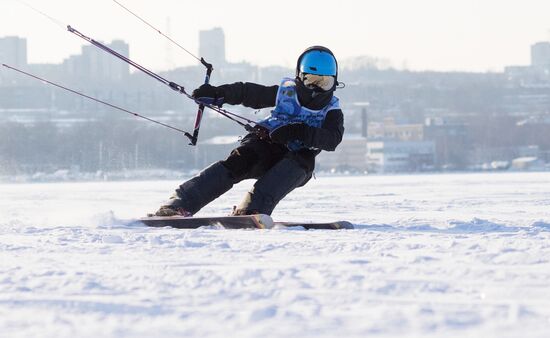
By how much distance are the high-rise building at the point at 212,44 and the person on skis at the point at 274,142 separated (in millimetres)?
148083

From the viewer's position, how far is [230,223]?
6.36 meters

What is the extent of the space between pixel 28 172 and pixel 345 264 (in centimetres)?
7176

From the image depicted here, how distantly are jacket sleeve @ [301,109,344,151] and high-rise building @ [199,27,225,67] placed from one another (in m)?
148

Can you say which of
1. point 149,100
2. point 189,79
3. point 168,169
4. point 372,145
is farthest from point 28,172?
point 189,79

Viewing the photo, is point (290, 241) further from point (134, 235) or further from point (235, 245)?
point (134, 235)

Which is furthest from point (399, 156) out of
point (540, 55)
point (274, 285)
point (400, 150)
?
point (540, 55)

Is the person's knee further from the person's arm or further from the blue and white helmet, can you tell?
the blue and white helmet

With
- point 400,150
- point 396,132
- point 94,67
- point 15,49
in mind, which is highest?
point 94,67

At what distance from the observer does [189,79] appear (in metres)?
115

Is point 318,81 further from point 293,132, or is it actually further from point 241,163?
→ point 241,163

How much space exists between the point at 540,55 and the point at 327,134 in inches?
7110

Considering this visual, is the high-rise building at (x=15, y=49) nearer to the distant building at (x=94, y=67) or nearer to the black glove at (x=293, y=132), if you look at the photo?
the distant building at (x=94, y=67)

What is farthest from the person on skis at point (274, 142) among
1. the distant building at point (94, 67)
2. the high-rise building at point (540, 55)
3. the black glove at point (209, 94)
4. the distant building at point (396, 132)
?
the high-rise building at point (540, 55)

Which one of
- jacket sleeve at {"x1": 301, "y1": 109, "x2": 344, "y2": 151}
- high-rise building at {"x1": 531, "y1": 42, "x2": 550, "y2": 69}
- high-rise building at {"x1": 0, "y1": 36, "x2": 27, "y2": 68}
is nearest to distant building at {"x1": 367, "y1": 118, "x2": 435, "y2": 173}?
high-rise building at {"x1": 0, "y1": 36, "x2": 27, "y2": 68}
